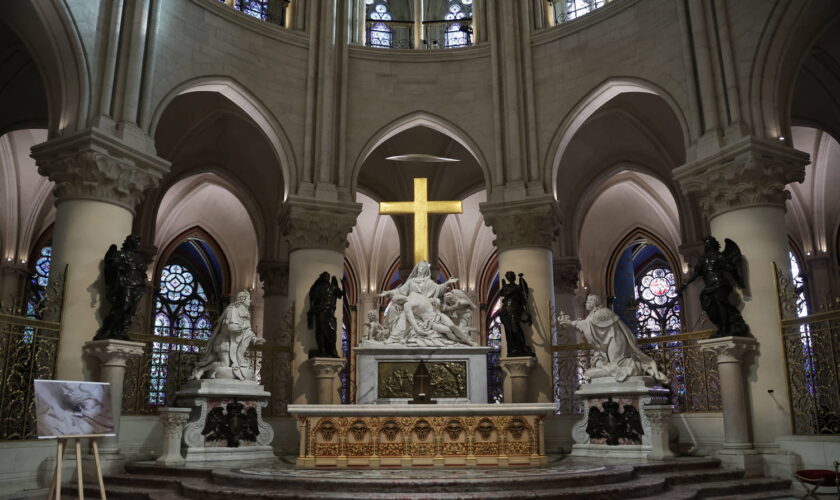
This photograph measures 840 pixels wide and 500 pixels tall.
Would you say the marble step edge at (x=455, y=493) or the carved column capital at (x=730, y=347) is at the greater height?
the carved column capital at (x=730, y=347)

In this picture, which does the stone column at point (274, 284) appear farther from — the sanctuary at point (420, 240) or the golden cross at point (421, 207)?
the golden cross at point (421, 207)

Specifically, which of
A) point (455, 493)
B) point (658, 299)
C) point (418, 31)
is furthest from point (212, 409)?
point (658, 299)

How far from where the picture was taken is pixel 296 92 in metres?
16.4

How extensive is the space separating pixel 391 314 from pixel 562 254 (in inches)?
374

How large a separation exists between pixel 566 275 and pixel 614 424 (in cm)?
942

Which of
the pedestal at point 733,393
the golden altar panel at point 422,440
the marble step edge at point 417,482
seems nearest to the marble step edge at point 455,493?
the marble step edge at point 417,482

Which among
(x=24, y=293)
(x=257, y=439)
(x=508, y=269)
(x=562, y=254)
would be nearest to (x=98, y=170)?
(x=257, y=439)

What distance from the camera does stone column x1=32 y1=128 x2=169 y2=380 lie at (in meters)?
11.0

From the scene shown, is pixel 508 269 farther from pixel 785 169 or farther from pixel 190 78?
pixel 190 78

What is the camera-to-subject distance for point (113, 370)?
10.9 metres

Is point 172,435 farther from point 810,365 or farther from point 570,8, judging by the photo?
point 570,8

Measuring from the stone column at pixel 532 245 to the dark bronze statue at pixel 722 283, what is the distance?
3857 millimetres

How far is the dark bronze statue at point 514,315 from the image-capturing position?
14266mm

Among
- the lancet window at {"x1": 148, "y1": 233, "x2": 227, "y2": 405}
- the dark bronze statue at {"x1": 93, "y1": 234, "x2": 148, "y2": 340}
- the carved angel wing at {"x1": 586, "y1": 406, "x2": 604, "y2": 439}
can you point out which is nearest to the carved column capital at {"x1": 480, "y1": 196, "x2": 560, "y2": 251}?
the carved angel wing at {"x1": 586, "y1": 406, "x2": 604, "y2": 439}
